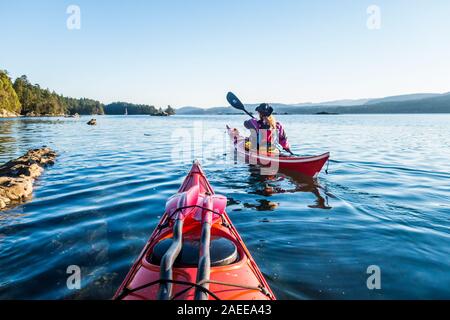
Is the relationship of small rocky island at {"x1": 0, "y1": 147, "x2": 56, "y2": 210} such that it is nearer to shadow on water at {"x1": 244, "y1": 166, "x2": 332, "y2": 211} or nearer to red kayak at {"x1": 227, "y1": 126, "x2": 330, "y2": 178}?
shadow on water at {"x1": 244, "y1": 166, "x2": 332, "y2": 211}

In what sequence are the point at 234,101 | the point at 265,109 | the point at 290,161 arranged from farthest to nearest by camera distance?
the point at 234,101 → the point at 265,109 → the point at 290,161

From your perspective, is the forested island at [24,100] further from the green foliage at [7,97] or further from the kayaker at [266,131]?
the kayaker at [266,131]

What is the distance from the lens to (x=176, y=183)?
1109 centimetres

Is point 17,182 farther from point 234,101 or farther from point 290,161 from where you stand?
point 234,101

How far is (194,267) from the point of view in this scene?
342 cm

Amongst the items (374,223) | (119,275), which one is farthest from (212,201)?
(374,223)

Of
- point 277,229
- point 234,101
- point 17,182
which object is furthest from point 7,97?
point 277,229

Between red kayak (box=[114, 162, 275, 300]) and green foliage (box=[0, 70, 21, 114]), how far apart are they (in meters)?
98.1

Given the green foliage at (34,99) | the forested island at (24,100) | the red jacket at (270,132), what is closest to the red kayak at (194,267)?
the red jacket at (270,132)

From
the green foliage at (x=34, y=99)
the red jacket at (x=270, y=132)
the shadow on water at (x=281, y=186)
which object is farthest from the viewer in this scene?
the green foliage at (x=34, y=99)

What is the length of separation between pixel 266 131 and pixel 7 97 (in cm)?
9797

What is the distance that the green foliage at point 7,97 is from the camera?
79.9 meters

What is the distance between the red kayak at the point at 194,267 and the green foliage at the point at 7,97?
322 feet

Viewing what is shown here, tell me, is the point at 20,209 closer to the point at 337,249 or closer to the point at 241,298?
the point at 241,298
